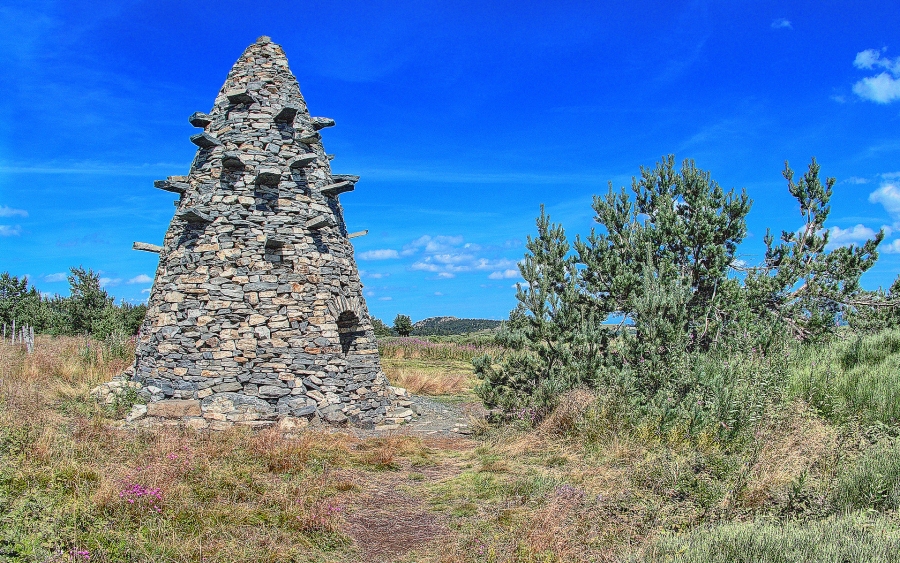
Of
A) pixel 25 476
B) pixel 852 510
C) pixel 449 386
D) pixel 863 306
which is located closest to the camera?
pixel 852 510

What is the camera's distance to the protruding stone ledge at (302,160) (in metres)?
12.2

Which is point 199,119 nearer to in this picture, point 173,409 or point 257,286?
point 257,286

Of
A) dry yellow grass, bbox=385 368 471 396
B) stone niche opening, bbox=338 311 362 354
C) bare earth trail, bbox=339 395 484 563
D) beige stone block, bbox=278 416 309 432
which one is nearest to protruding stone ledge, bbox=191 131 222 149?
stone niche opening, bbox=338 311 362 354

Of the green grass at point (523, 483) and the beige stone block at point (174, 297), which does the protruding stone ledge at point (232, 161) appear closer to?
the beige stone block at point (174, 297)

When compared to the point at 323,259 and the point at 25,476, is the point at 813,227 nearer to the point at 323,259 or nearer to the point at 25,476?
the point at 323,259

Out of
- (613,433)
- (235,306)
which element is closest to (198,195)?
(235,306)

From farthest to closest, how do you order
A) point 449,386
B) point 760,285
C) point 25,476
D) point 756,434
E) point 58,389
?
point 449,386, point 58,389, point 760,285, point 756,434, point 25,476

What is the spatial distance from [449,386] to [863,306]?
1189cm

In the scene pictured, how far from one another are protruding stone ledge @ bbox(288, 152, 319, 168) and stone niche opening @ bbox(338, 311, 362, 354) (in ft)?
11.7

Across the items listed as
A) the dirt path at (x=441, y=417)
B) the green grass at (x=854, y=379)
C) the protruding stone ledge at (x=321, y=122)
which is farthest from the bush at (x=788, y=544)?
the protruding stone ledge at (x=321, y=122)

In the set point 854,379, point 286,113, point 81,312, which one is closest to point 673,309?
point 854,379

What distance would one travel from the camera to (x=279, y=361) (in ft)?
37.8

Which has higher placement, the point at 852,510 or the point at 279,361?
the point at 279,361

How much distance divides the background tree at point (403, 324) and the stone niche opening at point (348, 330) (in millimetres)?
28475
